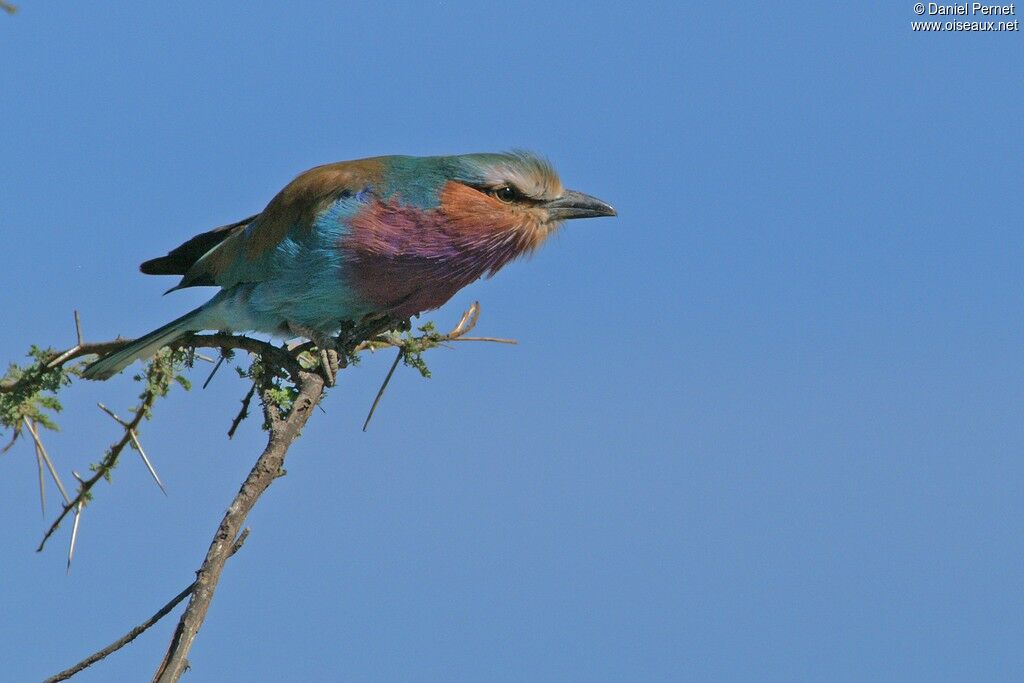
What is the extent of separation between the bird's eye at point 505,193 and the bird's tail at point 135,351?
4.07 feet

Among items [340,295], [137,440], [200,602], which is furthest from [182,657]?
[340,295]

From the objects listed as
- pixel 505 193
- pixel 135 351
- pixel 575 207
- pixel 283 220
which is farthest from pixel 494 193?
pixel 135 351

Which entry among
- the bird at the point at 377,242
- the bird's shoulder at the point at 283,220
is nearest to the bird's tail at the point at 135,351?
the bird at the point at 377,242

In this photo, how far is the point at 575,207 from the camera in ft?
14.8

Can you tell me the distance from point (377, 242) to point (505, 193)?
0.52m

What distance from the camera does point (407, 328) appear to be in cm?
450

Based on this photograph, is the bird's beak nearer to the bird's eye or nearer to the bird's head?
the bird's head

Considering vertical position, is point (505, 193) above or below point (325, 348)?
above

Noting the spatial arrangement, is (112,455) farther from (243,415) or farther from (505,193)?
(505,193)

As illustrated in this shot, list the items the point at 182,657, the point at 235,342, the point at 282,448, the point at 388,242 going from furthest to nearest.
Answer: the point at 388,242 < the point at 235,342 < the point at 282,448 < the point at 182,657

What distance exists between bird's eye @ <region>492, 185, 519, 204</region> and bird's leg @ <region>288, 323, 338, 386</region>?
801 millimetres

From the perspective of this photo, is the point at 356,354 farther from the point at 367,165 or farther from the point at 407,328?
the point at 367,165

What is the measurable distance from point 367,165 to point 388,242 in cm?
42

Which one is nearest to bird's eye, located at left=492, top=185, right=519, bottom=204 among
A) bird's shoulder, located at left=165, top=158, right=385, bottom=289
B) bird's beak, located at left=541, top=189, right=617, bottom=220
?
bird's beak, located at left=541, top=189, right=617, bottom=220
